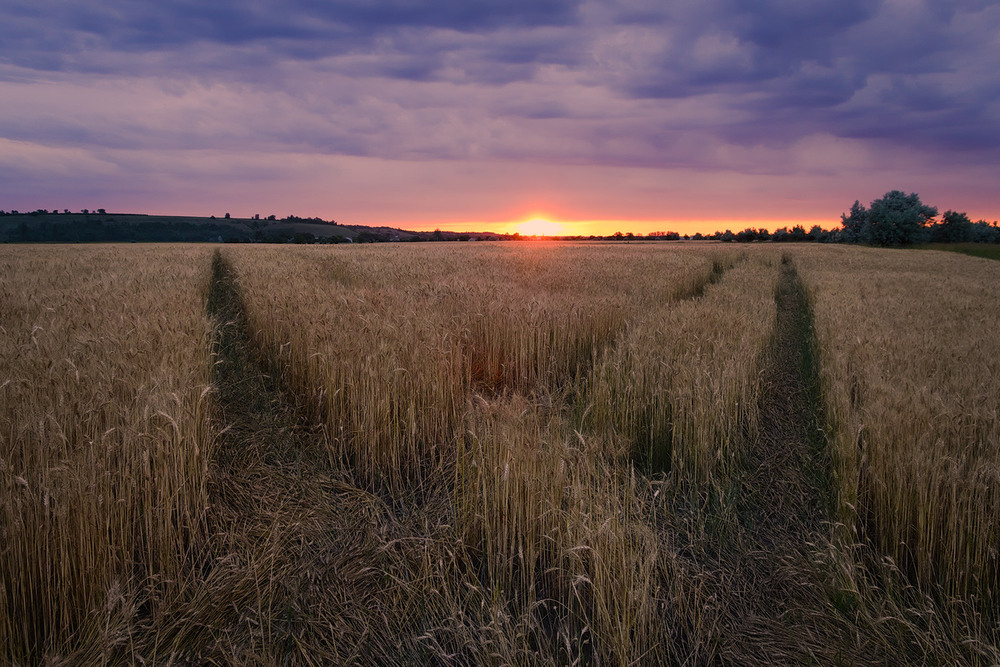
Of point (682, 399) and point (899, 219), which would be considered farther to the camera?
point (899, 219)

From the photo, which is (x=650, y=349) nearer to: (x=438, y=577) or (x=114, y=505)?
(x=438, y=577)

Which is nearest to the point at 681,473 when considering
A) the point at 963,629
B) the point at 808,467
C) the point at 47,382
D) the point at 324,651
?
the point at 808,467

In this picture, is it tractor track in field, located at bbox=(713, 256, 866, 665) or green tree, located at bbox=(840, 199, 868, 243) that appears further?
green tree, located at bbox=(840, 199, 868, 243)

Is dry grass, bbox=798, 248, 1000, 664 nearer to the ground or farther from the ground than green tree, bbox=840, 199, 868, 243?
nearer to the ground

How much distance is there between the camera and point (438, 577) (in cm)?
247

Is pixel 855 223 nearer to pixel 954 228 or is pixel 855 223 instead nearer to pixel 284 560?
pixel 954 228

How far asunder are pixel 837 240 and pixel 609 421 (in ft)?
285

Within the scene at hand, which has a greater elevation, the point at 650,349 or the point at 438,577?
the point at 650,349

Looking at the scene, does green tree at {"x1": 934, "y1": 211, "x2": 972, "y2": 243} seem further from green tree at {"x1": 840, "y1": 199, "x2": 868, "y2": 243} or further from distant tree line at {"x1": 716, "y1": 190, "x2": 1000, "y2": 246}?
green tree at {"x1": 840, "y1": 199, "x2": 868, "y2": 243}

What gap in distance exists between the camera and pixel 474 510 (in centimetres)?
279

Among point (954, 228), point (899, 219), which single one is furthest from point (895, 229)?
point (954, 228)

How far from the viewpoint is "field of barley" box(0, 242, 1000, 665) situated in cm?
210

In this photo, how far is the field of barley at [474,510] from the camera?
2.10 meters

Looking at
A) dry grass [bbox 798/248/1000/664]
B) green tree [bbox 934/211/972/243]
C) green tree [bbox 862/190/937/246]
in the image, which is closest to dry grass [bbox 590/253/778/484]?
dry grass [bbox 798/248/1000/664]
